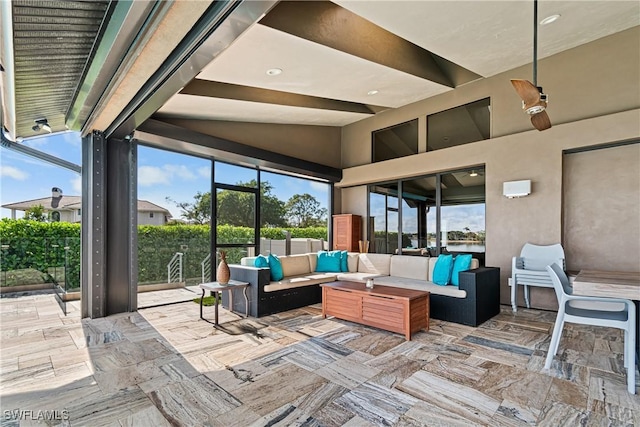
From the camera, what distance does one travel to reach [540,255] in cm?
497

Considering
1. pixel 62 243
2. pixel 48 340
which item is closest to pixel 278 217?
pixel 62 243

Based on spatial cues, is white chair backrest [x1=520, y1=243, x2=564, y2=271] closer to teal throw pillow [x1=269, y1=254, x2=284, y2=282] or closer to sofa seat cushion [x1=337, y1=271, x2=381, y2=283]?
sofa seat cushion [x1=337, y1=271, x2=381, y2=283]

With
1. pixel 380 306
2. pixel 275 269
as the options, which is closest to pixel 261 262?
pixel 275 269

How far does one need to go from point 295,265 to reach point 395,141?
3.88 metres

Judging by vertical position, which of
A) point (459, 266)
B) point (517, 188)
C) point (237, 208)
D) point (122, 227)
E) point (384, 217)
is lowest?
point (459, 266)

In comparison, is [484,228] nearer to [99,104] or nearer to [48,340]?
[99,104]

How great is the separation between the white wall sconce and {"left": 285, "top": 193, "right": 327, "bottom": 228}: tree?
4.28 meters

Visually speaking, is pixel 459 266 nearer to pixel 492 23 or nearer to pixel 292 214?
pixel 492 23

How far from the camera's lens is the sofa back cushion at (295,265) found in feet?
18.0

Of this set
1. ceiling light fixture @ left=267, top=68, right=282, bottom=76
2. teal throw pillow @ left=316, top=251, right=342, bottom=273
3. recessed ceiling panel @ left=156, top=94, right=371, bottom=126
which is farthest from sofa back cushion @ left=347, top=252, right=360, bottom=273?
ceiling light fixture @ left=267, top=68, right=282, bottom=76

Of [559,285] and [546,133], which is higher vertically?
[546,133]

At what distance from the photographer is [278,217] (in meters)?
7.12

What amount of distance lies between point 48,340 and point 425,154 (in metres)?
6.67

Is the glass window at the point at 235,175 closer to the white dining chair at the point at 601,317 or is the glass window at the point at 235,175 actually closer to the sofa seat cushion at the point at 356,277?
the sofa seat cushion at the point at 356,277
